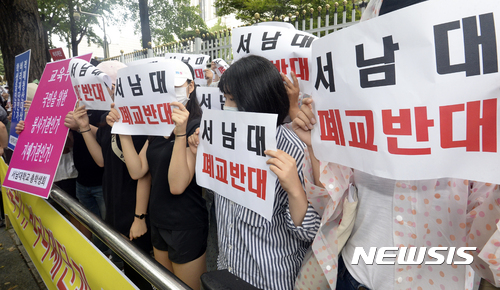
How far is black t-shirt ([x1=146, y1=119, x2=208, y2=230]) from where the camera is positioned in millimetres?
1780

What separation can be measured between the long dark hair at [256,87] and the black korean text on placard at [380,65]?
53 centimetres

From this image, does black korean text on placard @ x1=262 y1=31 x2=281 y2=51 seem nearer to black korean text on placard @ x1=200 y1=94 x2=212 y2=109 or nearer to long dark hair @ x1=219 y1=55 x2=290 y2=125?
long dark hair @ x1=219 y1=55 x2=290 y2=125

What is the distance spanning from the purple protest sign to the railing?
0.53 meters

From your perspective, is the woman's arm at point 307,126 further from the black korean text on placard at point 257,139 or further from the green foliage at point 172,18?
the green foliage at point 172,18

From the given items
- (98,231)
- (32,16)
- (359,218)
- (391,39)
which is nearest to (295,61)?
(391,39)

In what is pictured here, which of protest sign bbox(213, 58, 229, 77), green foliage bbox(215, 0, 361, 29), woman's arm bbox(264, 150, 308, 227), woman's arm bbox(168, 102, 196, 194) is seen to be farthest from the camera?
green foliage bbox(215, 0, 361, 29)

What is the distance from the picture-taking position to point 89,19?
19531 millimetres

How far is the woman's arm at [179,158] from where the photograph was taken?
5.42 feet

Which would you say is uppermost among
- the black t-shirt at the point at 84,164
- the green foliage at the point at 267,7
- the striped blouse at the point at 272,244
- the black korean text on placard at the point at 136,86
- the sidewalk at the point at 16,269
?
the green foliage at the point at 267,7

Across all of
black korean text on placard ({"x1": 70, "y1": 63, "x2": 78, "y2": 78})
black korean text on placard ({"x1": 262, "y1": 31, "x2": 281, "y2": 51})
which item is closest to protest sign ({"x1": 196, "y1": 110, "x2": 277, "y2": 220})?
black korean text on placard ({"x1": 262, "y1": 31, "x2": 281, "y2": 51})

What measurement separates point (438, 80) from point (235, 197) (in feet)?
2.99

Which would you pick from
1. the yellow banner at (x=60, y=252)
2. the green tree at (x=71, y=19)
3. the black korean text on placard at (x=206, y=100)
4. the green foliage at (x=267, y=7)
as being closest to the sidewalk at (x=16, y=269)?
the yellow banner at (x=60, y=252)

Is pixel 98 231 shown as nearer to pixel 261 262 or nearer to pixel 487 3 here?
pixel 261 262

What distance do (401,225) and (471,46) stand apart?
573 millimetres
